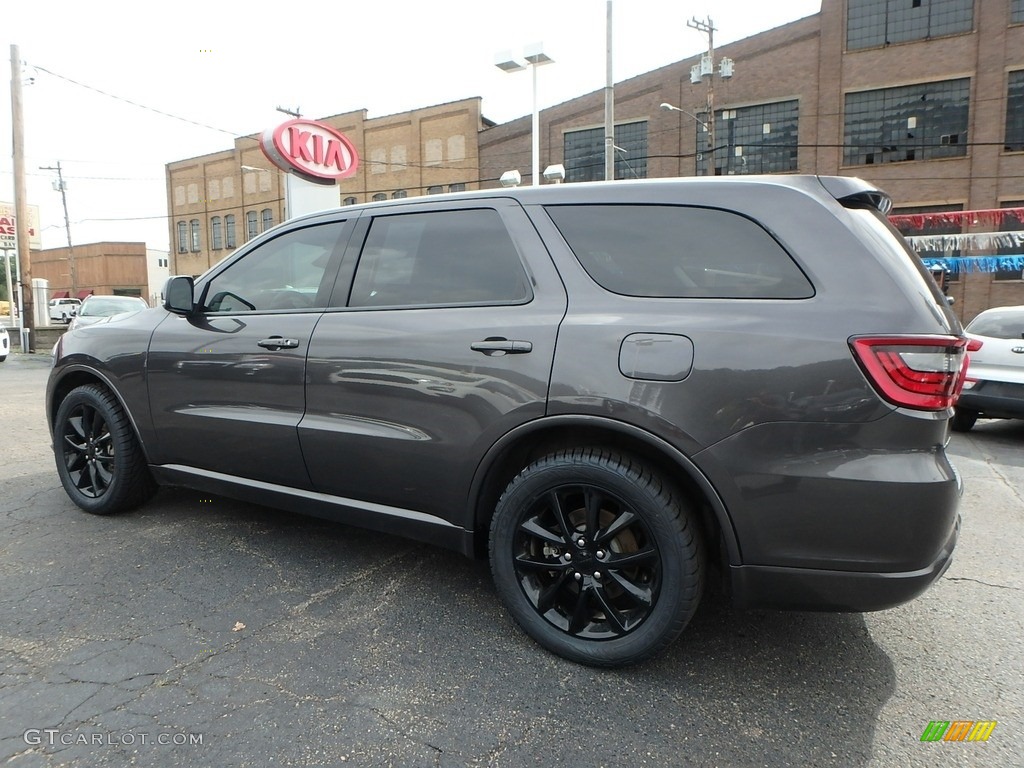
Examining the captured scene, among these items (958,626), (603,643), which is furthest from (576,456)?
(958,626)

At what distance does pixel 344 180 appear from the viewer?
1187 inches

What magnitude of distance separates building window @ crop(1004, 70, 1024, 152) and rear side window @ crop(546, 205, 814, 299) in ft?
103

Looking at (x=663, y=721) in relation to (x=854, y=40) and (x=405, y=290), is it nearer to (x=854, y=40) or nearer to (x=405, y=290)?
(x=405, y=290)

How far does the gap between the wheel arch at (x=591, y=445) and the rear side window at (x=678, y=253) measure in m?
0.51

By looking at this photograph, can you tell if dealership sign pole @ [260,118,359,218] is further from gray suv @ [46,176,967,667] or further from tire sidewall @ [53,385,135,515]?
gray suv @ [46,176,967,667]

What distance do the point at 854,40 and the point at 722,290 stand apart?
107ft

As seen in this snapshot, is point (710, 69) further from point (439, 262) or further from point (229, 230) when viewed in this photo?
point (229, 230)

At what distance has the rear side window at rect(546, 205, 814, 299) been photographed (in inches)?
88.8

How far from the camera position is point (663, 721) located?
2182mm

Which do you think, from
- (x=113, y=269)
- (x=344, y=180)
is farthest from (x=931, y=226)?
(x=113, y=269)

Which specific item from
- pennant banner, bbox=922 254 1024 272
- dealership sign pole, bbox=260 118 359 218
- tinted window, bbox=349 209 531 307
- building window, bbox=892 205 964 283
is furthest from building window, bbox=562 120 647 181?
tinted window, bbox=349 209 531 307

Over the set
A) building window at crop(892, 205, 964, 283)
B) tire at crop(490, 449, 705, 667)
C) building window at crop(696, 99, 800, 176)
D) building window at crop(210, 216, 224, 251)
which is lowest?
tire at crop(490, 449, 705, 667)

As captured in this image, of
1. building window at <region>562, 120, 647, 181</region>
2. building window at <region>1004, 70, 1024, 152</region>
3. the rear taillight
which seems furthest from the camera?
building window at <region>562, 120, 647, 181</region>

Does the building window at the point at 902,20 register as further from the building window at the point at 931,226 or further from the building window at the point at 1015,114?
the building window at the point at 931,226
